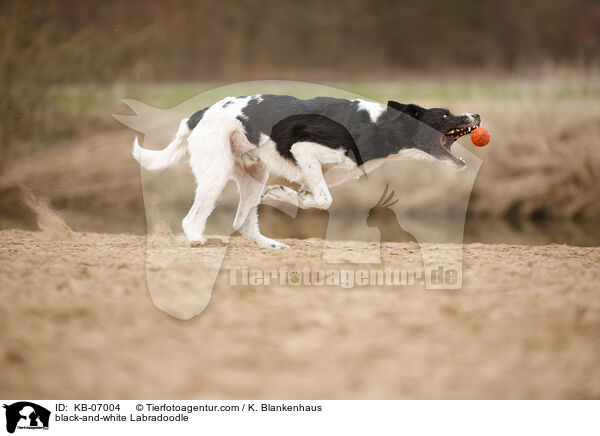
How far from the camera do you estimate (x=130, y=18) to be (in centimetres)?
2238

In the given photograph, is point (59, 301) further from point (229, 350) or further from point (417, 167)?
point (417, 167)

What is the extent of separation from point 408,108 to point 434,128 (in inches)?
13.3

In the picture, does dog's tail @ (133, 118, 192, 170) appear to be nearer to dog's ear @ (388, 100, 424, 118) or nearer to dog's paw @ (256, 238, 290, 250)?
dog's paw @ (256, 238, 290, 250)

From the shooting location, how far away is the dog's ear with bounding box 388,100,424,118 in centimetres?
576

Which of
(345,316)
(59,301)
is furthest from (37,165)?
(345,316)

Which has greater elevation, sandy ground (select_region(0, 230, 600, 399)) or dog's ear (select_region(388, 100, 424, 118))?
dog's ear (select_region(388, 100, 424, 118))

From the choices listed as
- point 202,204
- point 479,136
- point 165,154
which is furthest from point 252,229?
point 479,136

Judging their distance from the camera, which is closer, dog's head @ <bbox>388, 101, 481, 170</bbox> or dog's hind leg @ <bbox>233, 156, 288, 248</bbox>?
dog's head @ <bbox>388, 101, 481, 170</bbox>

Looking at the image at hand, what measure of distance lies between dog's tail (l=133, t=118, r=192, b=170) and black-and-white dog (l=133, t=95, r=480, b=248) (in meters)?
0.09

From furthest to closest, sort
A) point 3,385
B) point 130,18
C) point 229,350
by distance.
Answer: point 130,18 < point 229,350 < point 3,385

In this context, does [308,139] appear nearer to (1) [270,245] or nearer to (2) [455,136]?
(1) [270,245]

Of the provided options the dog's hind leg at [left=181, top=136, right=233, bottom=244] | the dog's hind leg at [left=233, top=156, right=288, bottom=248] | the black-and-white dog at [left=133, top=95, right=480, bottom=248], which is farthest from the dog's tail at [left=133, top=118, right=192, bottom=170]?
the dog's hind leg at [left=233, top=156, right=288, bottom=248]

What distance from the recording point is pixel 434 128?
19.2ft

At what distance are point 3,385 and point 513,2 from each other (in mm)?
26183
